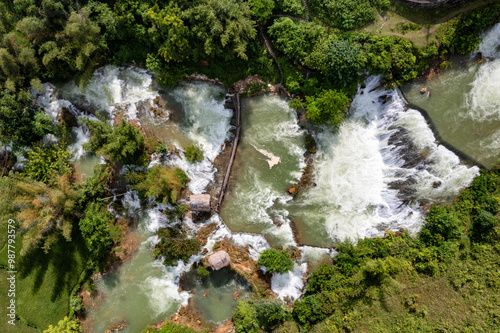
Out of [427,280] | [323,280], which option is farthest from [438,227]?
[323,280]

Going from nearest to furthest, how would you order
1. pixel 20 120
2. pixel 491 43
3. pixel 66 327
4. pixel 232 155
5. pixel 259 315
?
pixel 259 315
pixel 66 327
pixel 20 120
pixel 491 43
pixel 232 155

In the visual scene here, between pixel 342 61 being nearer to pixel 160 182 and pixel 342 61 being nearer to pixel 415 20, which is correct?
pixel 415 20

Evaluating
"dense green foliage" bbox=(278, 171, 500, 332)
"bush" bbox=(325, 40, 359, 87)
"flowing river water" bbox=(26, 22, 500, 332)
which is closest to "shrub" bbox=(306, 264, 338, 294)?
"dense green foliage" bbox=(278, 171, 500, 332)

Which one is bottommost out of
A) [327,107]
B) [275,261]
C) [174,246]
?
[174,246]

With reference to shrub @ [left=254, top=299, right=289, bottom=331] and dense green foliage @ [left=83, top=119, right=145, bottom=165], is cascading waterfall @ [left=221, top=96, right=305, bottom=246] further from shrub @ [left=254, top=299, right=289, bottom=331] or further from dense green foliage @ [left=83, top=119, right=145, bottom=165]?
dense green foliage @ [left=83, top=119, right=145, bottom=165]

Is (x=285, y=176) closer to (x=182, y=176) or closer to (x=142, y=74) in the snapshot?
(x=182, y=176)
